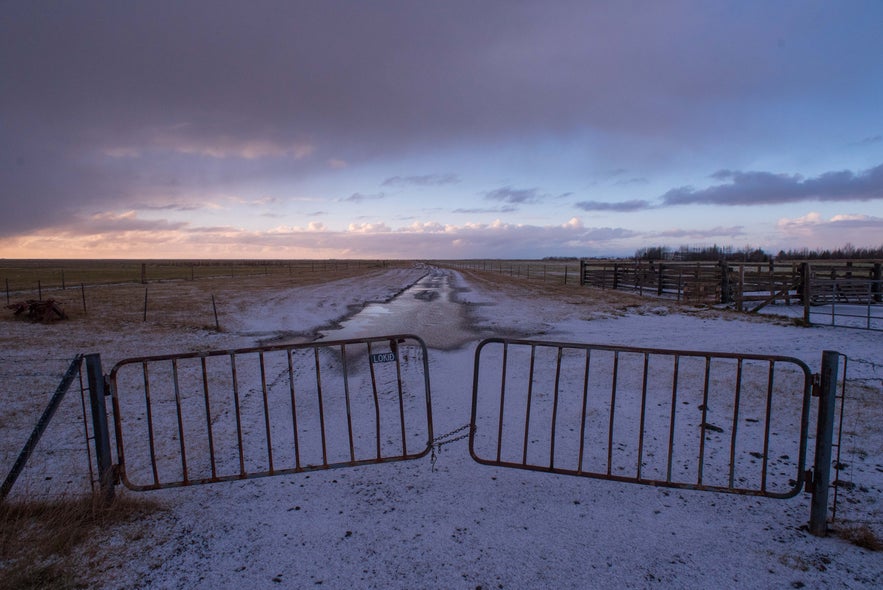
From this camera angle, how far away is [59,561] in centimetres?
284

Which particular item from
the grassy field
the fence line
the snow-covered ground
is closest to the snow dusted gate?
the snow-covered ground

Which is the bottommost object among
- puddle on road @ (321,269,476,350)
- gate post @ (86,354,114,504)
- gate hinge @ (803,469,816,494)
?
puddle on road @ (321,269,476,350)

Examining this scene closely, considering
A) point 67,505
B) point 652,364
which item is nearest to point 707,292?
point 652,364

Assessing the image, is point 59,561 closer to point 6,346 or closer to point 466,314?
point 6,346

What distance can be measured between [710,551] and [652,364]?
233 inches

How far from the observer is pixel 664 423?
5426mm

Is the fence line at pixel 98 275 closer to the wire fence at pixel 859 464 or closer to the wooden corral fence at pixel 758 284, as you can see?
the wire fence at pixel 859 464

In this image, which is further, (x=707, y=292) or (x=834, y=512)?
(x=707, y=292)

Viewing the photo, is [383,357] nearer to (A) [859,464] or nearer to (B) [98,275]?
(A) [859,464]

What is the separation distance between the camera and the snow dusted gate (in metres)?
3.47

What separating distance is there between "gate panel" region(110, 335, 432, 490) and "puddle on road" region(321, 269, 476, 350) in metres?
3.24

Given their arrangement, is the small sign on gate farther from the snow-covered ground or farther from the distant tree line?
the distant tree line

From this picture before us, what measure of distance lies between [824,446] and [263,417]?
5.75 metres

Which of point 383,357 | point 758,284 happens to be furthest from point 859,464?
point 758,284
